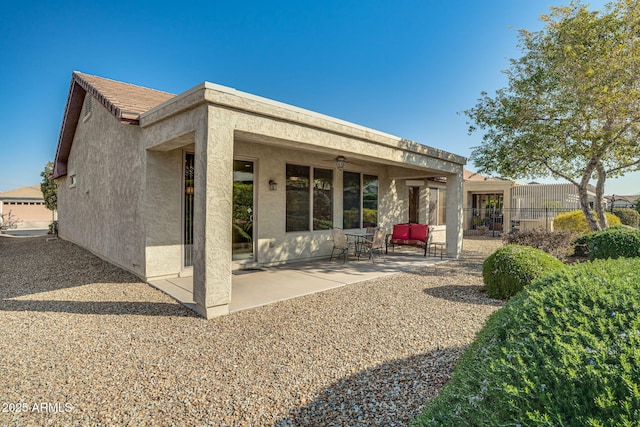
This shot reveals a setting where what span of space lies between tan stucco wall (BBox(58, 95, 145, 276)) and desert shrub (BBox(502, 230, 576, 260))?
441 inches

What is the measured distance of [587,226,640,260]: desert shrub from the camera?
8.23 meters

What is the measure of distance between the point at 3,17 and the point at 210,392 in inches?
515

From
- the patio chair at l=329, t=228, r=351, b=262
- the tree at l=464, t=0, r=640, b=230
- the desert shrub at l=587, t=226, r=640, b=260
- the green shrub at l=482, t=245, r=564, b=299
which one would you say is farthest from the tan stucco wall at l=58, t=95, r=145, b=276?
the desert shrub at l=587, t=226, r=640, b=260

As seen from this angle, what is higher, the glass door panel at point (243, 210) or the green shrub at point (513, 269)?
the glass door panel at point (243, 210)

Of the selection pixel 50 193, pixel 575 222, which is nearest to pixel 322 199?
pixel 575 222

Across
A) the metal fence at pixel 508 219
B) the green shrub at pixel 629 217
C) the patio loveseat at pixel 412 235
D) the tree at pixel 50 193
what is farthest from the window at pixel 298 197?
the tree at pixel 50 193

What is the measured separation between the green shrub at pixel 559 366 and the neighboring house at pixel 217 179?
160 inches

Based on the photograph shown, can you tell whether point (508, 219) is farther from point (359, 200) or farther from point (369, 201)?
point (359, 200)

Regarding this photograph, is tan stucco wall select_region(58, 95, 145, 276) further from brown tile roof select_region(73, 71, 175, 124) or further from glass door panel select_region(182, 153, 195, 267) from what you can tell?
glass door panel select_region(182, 153, 195, 267)

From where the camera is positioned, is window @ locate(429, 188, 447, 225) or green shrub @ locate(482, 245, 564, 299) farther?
window @ locate(429, 188, 447, 225)

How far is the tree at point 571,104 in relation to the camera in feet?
28.6

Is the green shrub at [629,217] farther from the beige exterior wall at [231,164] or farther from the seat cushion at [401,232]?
the seat cushion at [401,232]

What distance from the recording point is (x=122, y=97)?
817cm

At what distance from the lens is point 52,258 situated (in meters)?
10.3
